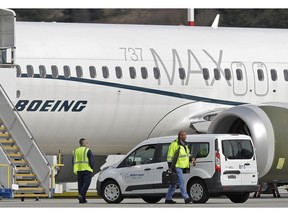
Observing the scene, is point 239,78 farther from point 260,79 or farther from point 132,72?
point 132,72

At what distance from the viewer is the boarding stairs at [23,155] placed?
32938mm

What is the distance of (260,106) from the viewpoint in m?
36.8

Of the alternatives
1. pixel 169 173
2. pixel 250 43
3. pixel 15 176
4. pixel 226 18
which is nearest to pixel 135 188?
pixel 169 173

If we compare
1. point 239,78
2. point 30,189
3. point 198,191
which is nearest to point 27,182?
point 30,189

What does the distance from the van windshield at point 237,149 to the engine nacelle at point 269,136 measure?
113 centimetres

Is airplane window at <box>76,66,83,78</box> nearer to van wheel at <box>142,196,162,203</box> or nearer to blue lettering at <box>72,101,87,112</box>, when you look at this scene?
blue lettering at <box>72,101,87,112</box>

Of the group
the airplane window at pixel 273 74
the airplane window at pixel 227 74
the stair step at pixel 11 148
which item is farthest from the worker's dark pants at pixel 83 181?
the airplane window at pixel 273 74

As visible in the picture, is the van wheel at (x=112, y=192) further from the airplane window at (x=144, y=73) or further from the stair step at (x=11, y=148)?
the airplane window at (x=144, y=73)

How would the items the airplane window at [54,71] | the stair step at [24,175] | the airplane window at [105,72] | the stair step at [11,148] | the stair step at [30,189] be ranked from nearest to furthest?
the stair step at [30,189] → the stair step at [24,175] → the stair step at [11,148] → the airplane window at [54,71] → the airplane window at [105,72]

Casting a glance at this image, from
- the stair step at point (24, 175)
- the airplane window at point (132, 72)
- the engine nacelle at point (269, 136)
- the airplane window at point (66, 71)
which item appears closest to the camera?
the stair step at point (24, 175)

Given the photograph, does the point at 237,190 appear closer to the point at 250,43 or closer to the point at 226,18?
the point at 250,43

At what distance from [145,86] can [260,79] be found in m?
3.42

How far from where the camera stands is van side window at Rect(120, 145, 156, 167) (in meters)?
35.1

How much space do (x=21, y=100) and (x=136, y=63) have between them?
359 centimetres
